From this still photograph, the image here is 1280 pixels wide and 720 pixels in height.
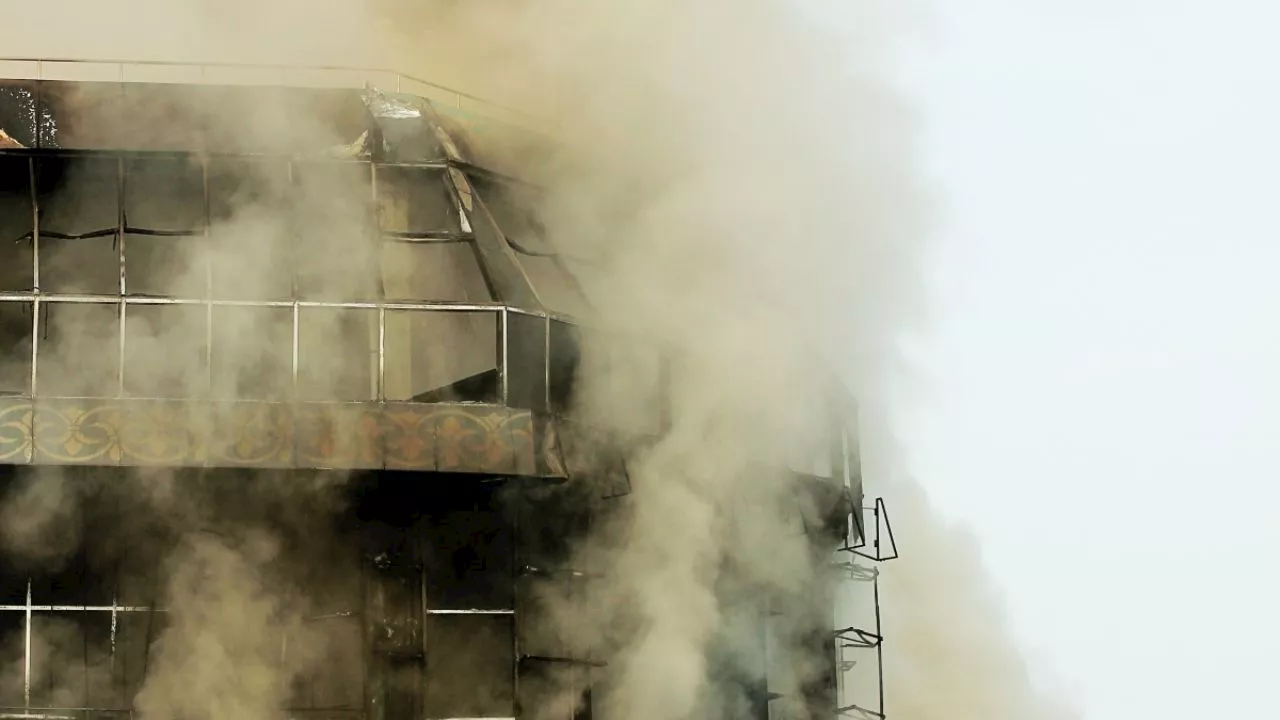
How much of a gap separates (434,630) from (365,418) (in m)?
1.33

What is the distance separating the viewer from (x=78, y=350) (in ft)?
26.6

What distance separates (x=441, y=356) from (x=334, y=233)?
109 cm

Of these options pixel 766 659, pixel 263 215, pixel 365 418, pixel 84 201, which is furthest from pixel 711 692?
pixel 84 201

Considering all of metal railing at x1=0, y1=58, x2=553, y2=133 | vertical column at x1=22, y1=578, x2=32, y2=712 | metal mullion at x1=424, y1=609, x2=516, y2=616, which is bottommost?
vertical column at x1=22, y1=578, x2=32, y2=712

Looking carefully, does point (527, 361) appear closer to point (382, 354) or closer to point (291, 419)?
point (382, 354)

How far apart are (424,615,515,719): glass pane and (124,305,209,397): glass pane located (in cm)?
203

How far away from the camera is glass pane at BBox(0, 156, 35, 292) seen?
8.33 m

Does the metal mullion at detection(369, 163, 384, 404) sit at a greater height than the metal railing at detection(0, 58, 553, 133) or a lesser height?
lesser

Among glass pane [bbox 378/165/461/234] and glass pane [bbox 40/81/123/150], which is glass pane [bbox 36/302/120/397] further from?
glass pane [bbox 378/165/461/234]

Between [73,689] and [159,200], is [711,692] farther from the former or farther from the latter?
[159,200]

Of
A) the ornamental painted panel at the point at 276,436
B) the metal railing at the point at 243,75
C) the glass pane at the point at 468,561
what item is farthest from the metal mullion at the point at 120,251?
the glass pane at the point at 468,561

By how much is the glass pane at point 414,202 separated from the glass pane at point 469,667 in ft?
8.25

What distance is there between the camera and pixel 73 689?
7.77m

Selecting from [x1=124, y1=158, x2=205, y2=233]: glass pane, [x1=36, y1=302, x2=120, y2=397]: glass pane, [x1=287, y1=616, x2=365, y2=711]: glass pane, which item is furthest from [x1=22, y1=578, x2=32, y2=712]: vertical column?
[x1=124, y1=158, x2=205, y2=233]: glass pane
